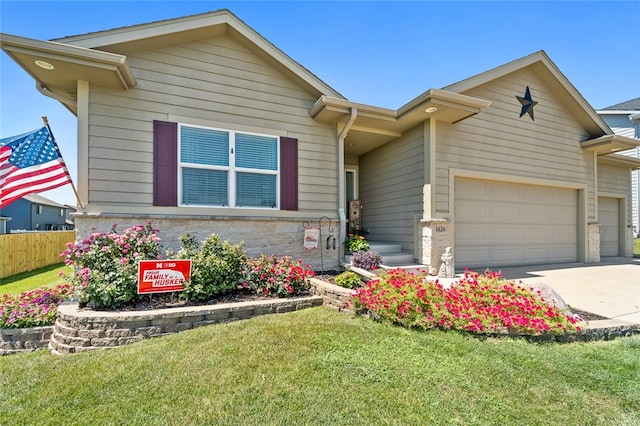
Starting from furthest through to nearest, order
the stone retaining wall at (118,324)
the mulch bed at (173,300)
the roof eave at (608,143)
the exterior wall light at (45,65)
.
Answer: the roof eave at (608,143) → the exterior wall light at (45,65) → the mulch bed at (173,300) → the stone retaining wall at (118,324)

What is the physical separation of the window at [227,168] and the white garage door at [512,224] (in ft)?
16.1

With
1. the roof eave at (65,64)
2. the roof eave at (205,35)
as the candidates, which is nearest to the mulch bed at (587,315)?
the roof eave at (205,35)

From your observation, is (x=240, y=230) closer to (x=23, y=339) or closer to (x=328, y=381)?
(x=23, y=339)

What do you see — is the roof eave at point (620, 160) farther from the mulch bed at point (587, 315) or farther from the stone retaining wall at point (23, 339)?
the stone retaining wall at point (23, 339)

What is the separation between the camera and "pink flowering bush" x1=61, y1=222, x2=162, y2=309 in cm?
376

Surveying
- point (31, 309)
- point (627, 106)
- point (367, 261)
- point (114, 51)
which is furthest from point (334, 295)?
point (627, 106)

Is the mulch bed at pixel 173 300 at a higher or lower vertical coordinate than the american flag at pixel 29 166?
lower

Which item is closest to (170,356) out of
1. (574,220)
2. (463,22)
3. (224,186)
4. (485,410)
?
(485,410)

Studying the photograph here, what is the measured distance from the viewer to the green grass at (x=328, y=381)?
82.8 inches

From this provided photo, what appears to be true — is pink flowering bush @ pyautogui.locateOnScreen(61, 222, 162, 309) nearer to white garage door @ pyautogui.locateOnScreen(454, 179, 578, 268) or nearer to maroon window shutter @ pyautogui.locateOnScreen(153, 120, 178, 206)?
maroon window shutter @ pyautogui.locateOnScreen(153, 120, 178, 206)

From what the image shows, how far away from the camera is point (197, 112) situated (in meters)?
5.70

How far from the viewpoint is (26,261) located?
379 inches

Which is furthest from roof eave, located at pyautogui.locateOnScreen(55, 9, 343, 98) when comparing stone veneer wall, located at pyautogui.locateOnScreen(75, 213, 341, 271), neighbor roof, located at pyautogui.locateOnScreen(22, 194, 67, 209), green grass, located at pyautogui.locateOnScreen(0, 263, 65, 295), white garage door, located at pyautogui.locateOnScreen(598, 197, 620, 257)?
neighbor roof, located at pyautogui.locateOnScreen(22, 194, 67, 209)

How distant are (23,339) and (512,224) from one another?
10.5m
